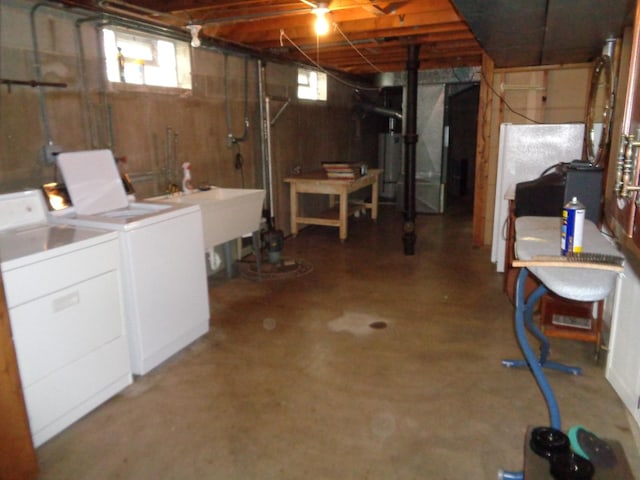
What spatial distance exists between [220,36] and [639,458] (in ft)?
13.7

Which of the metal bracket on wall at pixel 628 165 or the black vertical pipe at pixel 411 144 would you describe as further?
the black vertical pipe at pixel 411 144

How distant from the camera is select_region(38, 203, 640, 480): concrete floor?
202 cm

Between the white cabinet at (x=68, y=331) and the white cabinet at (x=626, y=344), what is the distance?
253 centimetres

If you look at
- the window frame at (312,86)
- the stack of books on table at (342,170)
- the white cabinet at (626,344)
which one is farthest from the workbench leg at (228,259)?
the white cabinet at (626,344)

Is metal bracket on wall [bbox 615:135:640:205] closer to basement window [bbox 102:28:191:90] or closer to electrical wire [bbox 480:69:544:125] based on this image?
basement window [bbox 102:28:191:90]

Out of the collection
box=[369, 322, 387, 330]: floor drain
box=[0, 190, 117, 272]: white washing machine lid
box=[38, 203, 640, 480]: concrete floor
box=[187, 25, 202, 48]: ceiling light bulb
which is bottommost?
box=[38, 203, 640, 480]: concrete floor

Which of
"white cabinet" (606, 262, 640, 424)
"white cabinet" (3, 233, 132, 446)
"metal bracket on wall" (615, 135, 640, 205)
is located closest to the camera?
"metal bracket on wall" (615, 135, 640, 205)

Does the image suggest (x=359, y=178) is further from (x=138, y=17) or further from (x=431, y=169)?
(x=138, y=17)

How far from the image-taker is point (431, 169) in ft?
23.9

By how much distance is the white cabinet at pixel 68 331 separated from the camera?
1999mm

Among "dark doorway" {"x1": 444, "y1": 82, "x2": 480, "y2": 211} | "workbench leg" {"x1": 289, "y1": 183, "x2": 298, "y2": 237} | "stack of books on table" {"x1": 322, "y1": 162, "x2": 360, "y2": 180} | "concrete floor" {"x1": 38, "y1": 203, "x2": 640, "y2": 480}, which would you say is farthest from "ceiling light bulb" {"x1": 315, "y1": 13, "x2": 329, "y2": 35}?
"dark doorway" {"x1": 444, "y1": 82, "x2": 480, "y2": 211}

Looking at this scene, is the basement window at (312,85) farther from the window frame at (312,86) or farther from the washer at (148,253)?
the washer at (148,253)

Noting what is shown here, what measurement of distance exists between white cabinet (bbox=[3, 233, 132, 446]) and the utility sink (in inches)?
43.5

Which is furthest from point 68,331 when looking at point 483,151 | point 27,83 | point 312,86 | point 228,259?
point 312,86
